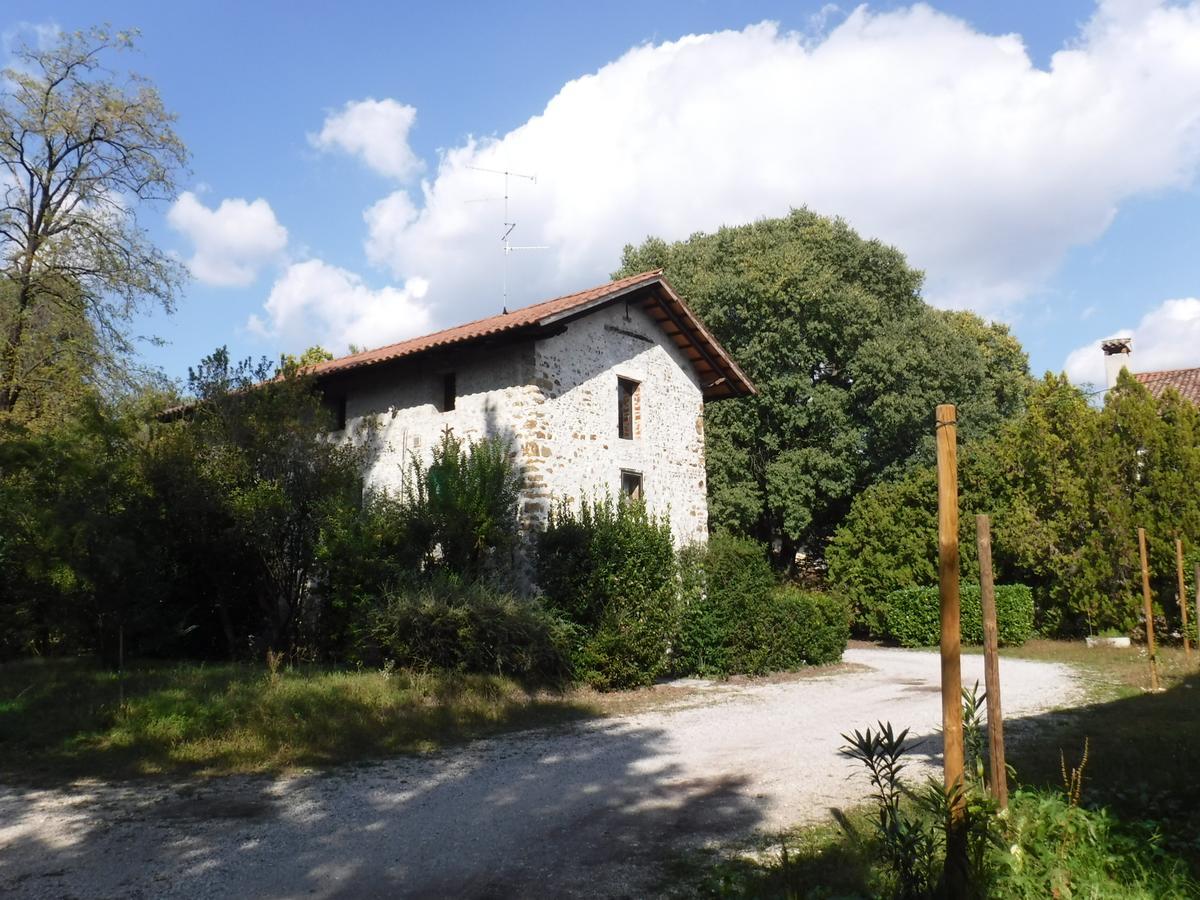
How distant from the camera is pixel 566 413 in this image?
1472cm

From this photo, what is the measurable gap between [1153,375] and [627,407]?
1809cm

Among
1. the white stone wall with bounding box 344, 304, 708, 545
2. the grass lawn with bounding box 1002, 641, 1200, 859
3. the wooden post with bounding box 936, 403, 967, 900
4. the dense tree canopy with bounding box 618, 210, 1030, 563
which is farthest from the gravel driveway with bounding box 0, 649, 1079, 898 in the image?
the dense tree canopy with bounding box 618, 210, 1030, 563

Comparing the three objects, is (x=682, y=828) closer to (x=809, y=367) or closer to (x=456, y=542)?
(x=456, y=542)

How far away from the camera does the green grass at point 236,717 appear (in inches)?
316

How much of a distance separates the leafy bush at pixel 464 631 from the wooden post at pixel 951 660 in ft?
24.8

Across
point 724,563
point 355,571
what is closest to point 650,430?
point 724,563

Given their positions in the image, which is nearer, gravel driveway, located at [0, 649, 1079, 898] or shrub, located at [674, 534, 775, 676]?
gravel driveway, located at [0, 649, 1079, 898]

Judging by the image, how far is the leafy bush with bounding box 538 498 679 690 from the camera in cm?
1250

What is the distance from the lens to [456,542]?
504 inches

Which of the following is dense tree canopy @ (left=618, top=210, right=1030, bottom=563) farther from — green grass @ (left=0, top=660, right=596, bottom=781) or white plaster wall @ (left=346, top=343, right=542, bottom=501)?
green grass @ (left=0, top=660, right=596, bottom=781)

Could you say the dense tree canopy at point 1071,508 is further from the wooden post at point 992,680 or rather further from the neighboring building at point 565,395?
the wooden post at point 992,680

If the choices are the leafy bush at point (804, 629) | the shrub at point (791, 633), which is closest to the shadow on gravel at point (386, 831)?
the shrub at point (791, 633)

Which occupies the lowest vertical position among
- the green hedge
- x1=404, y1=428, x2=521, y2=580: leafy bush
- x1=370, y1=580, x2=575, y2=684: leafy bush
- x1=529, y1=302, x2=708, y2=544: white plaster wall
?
the green hedge

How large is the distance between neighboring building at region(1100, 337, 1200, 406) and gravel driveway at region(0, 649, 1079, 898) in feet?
63.3
